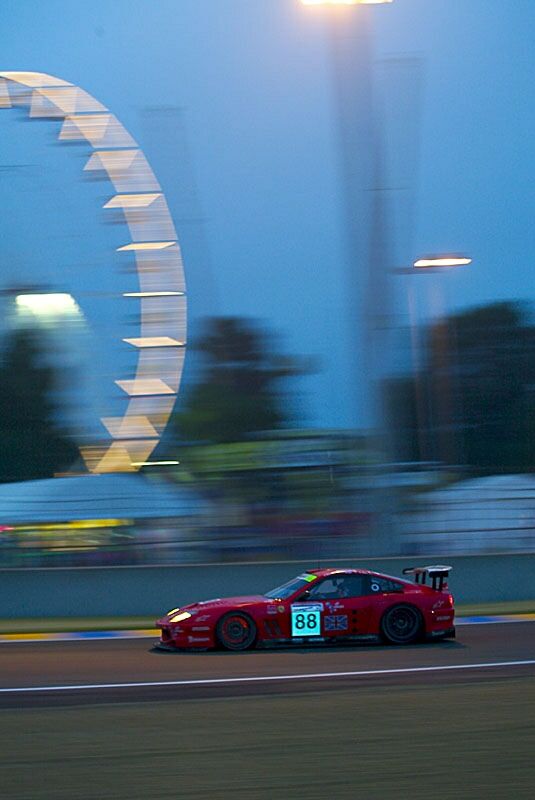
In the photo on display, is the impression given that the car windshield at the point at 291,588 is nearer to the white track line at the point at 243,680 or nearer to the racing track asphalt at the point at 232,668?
the racing track asphalt at the point at 232,668

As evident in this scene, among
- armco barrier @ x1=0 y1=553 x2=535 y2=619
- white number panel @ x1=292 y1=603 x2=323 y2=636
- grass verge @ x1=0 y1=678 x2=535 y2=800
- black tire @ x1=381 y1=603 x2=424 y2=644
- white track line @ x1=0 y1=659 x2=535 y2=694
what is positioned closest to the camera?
grass verge @ x1=0 y1=678 x2=535 y2=800

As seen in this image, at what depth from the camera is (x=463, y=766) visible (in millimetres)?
5957

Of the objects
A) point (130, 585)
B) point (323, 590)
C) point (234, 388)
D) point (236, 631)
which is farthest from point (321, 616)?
point (234, 388)

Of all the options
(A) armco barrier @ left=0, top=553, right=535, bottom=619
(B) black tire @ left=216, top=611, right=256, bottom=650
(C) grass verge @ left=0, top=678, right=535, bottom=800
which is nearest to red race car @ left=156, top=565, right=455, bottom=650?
(B) black tire @ left=216, top=611, right=256, bottom=650

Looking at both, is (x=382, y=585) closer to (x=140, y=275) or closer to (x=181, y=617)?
(x=181, y=617)

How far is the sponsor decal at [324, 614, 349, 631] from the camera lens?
12750 millimetres

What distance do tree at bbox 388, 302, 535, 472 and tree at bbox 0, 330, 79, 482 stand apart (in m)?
15.2

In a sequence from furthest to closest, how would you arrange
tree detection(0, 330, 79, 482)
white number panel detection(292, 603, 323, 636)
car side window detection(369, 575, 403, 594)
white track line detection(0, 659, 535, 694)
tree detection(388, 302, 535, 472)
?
tree detection(388, 302, 535, 472) → tree detection(0, 330, 79, 482) → car side window detection(369, 575, 403, 594) → white number panel detection(292, 603, 323, 636) → white track line detection(0, 659, 535, 694)

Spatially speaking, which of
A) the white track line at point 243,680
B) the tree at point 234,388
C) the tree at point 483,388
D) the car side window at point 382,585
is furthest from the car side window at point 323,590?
the tree at point 483,388

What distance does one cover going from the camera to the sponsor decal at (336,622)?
12750 mm

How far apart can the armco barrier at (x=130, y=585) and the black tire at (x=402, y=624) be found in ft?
16.1

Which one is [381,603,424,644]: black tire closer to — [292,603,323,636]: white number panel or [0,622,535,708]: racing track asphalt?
[0,622,535,708]: racing track asphalt

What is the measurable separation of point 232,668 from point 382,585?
2.82m

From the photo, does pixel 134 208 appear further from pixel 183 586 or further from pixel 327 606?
pixel 327 606
